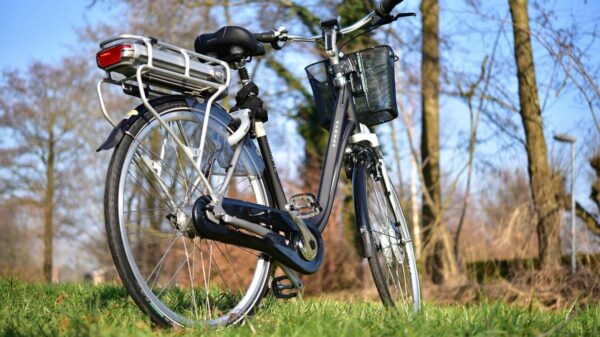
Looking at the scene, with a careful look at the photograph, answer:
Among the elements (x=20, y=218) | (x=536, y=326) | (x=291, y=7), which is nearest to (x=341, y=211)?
(x=291, y=7)

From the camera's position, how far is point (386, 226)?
3.49 metres

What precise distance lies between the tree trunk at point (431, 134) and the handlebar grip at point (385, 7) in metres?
6.09

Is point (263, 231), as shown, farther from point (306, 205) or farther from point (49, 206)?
point (49, 206)

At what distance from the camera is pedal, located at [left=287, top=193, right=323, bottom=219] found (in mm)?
2965

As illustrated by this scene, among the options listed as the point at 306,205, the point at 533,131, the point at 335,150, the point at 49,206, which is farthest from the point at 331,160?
the point at 49,206

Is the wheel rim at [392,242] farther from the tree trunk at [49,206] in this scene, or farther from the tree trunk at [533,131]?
the tree trunk at [49,206]

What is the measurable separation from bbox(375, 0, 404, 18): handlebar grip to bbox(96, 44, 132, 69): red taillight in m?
1.43

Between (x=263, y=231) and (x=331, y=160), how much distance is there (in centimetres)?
60

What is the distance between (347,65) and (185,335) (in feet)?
5.23

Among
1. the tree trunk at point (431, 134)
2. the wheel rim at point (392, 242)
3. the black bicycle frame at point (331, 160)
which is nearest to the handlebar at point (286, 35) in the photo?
the black bicycle frame at point (331, 160)

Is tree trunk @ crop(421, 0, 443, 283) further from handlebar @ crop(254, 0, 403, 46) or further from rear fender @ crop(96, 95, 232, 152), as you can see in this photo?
rear fender @ crop(96, 95, 232, 152)

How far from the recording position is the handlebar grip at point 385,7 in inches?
130

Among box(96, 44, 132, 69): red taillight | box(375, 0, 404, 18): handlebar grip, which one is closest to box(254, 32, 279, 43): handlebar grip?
box(375, 0, 404, 18): handlebar grip

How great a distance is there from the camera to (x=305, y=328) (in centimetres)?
221
